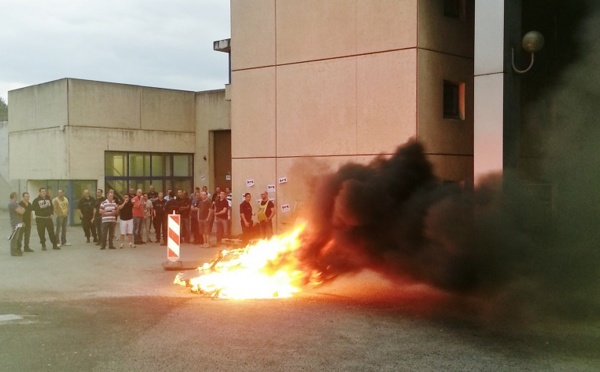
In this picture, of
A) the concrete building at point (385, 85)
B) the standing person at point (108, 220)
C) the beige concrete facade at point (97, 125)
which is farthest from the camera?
the beige concrete facade at point (97, 125)

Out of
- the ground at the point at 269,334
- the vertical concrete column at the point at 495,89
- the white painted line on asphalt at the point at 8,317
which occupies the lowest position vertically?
the white painted line on asphalt at the point at 8,317

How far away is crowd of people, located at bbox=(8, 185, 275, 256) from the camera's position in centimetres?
1659

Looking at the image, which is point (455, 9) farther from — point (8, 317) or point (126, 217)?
point (8, 317)

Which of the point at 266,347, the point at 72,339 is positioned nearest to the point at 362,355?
the point at 266,347

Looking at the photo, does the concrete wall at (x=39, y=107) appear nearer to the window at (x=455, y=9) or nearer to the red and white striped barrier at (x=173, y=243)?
the red and white striped barrier at (x=173, y=243)

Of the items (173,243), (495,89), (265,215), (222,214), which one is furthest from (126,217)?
(495,89)

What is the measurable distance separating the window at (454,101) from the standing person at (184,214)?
26.4 feet

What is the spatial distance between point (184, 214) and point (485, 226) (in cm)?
1177

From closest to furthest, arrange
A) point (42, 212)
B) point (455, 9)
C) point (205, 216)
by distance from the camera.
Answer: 1. point (455, 9)
2. point (42, 212)
3. point (205, 216)

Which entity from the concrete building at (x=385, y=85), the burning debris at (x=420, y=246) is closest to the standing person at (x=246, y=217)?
the concrete building at (x=385, y=85)

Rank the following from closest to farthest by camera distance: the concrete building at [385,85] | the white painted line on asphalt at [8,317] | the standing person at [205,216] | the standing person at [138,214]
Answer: the white painted line on asphalt at [8,317], the concrete building at [385,85], the standing person at [205,216], the standing person at [138,214]

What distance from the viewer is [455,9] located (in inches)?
613

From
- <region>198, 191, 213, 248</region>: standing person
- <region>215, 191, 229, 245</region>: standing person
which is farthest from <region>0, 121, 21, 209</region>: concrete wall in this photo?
<region>215, 191, 229, 245</region>: standing person

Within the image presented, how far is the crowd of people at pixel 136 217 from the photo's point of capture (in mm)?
16594
